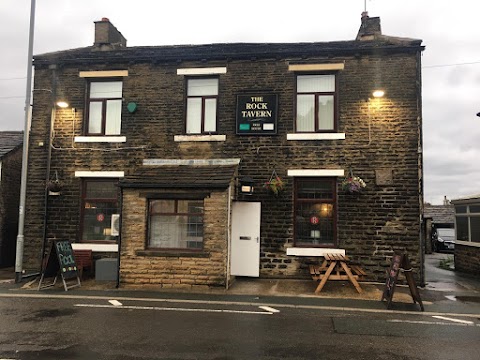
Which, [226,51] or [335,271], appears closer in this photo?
[335,271]

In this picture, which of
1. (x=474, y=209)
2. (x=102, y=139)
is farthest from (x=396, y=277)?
(x=102, y=139)

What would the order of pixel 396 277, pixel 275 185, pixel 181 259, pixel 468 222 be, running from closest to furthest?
pixel 396 277
pixel 181 259
pixel 275 185
pixel 468 222

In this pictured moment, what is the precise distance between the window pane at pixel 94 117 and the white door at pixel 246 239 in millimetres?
5396

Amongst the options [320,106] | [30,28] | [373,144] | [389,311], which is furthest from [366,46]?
[30,28]

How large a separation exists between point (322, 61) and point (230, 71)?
287 centimetres

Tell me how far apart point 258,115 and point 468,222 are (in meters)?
8.72

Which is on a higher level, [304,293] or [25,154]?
[25,154]

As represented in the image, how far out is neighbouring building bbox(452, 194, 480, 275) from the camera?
1382cm

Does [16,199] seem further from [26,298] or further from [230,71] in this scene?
[230,71]

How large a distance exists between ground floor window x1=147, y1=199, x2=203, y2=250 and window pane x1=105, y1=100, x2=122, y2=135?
3.56 meters

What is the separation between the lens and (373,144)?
11875mm

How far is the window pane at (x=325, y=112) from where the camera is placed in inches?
488

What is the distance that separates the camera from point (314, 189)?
12148 mm

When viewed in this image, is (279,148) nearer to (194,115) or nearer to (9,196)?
(194,115)
